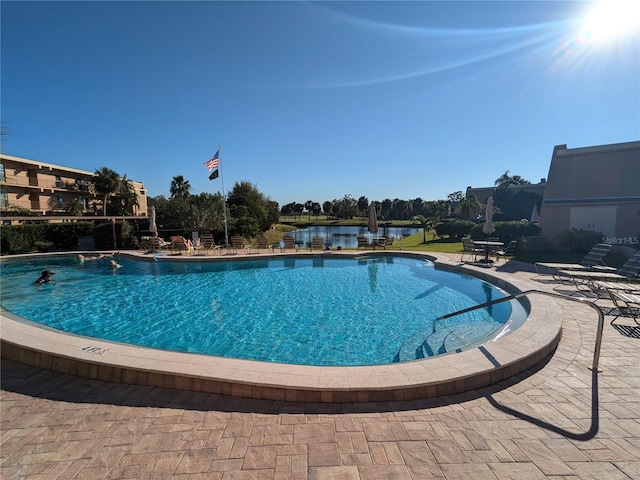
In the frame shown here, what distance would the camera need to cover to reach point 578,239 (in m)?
13.9

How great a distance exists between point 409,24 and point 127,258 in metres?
16.9

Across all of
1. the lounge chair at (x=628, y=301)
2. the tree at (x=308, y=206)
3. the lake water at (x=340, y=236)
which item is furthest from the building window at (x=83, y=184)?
the tree at (x=308, y=206)

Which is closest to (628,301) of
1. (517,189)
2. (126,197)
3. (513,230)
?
(513,230)

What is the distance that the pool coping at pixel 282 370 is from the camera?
314cm

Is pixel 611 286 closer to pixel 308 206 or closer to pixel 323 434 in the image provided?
pixel 323 434

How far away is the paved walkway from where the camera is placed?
2217 millimetres

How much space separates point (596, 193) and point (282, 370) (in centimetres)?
1873

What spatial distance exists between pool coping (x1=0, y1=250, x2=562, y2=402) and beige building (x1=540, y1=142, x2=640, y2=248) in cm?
1423

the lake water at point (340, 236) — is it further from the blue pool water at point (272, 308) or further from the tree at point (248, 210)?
the blue pool water at point (272, 308)

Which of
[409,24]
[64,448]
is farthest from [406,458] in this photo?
[409,24]

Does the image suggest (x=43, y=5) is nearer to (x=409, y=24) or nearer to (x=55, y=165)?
A: (x=409, y=24)

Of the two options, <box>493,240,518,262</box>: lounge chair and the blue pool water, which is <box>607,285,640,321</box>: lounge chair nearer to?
the blue pool water

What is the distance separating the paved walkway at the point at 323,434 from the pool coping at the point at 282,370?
0.12m

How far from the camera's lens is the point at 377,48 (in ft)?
33.8
